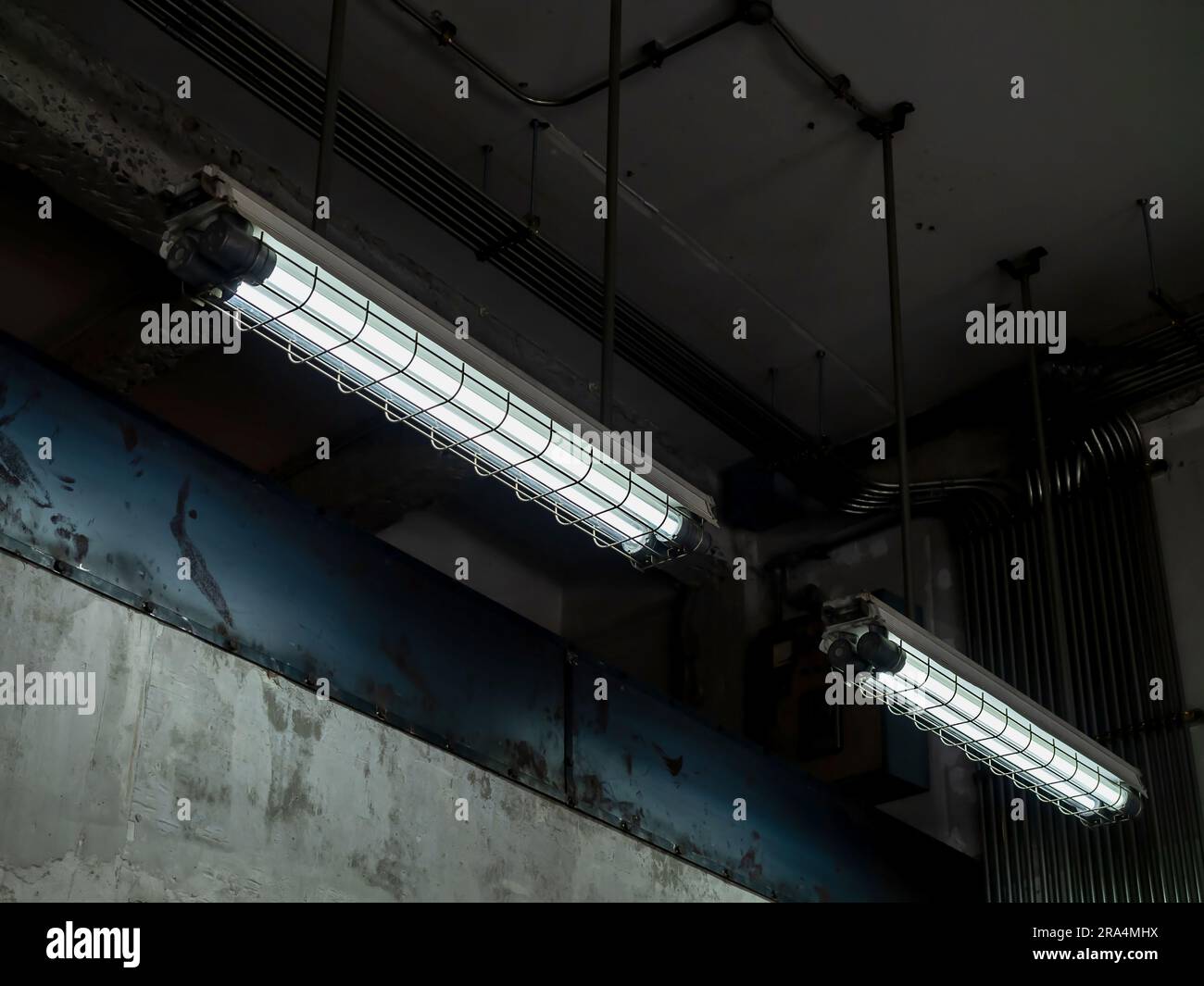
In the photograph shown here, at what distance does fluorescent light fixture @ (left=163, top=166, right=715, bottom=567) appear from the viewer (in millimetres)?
3018

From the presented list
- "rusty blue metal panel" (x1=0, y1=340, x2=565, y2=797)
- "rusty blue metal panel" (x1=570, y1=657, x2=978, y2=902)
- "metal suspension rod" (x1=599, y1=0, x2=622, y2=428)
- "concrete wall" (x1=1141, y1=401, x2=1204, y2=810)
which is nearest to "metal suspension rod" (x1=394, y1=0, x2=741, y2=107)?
"metal suspension rod" (x1=599, y1=0, x2=622, y2=428)

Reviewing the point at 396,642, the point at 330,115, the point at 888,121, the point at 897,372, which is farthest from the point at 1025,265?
the point at 330,115

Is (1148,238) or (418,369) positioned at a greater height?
(1148,238)

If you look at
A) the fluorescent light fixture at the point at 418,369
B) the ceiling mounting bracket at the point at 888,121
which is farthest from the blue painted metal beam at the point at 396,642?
the ceiling mounting bracket at the point at 888,121

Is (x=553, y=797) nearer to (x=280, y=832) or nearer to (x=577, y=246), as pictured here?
(x=280, y=832)

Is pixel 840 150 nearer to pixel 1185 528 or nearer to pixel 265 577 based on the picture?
pixel 1185 528

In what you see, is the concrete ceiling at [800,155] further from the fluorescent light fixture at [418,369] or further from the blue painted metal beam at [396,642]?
the fluorescent light fixture at [418,369]

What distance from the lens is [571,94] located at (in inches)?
207

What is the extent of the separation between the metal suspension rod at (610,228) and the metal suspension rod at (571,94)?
13.6 inches

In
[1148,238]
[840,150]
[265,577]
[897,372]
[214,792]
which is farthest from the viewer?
[1148,238]

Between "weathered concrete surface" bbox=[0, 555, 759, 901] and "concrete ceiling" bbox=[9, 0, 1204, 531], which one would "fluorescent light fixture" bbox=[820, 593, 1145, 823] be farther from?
"concrete ceiling" bbox=[9, 0, 1204, 531]

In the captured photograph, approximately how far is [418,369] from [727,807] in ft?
7.93
